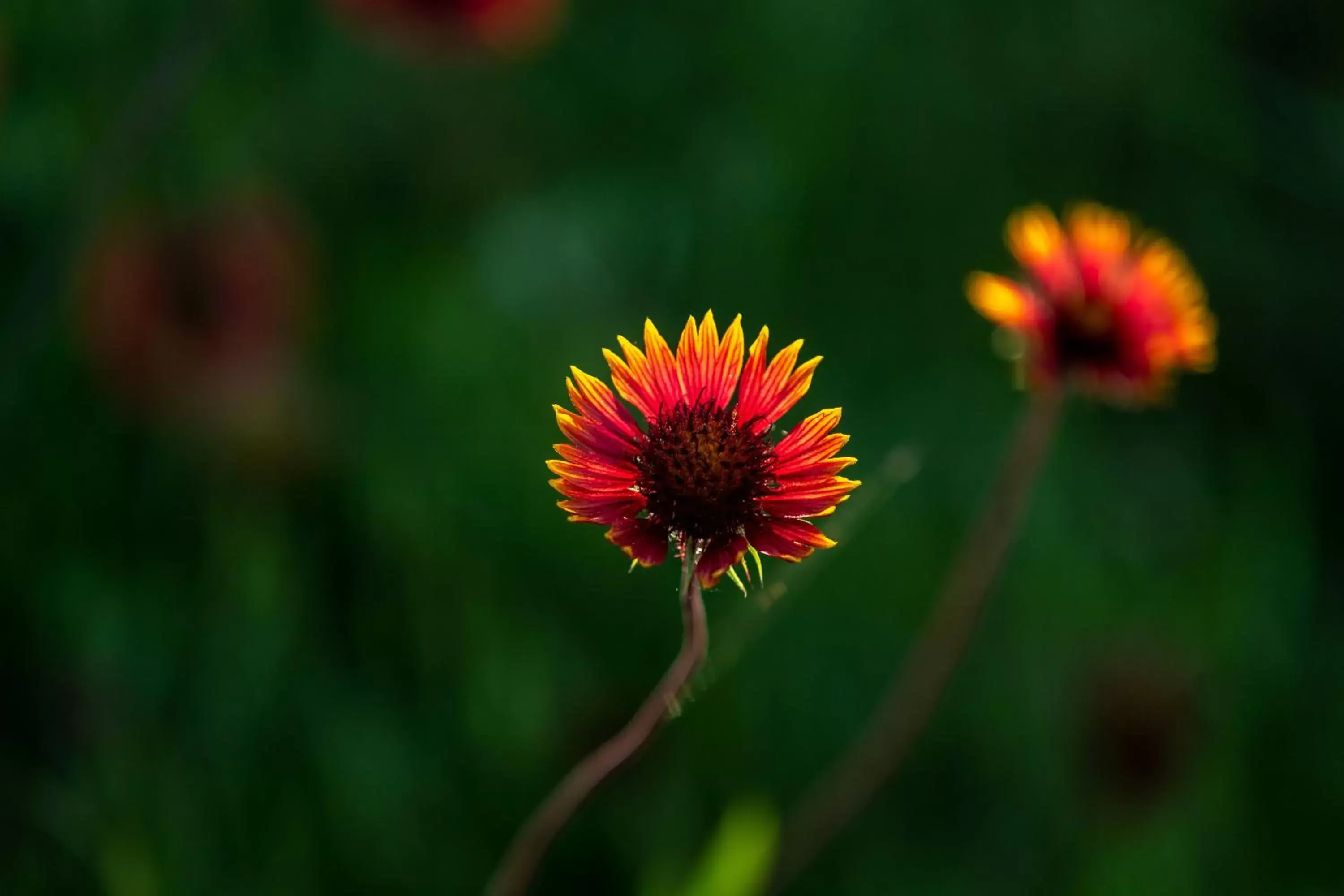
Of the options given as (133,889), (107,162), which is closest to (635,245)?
(107,162)

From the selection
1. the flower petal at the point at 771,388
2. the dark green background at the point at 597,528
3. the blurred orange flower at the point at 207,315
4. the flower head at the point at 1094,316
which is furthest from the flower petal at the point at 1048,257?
the blurred orange flower at the point at 207,315

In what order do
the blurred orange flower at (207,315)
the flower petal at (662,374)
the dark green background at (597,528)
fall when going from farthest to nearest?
the blurred orange flower at (207,315), the dark green background at (597,528), the flower petal at (662,374)

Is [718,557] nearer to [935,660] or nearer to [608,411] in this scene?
[608,411]

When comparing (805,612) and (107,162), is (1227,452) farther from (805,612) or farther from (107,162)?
(107,162)

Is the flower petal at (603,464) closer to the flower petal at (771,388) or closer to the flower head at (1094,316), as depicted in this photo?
the flower petal at (771,388)

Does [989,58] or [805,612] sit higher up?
[989,58]

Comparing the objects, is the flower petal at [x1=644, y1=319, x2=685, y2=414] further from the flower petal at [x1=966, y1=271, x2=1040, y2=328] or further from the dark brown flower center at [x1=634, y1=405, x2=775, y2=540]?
the flower petal at [x1=966, y1=271, x2=1040, y2=328]

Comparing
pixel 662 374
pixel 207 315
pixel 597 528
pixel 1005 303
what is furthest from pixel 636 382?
pixel 207 315

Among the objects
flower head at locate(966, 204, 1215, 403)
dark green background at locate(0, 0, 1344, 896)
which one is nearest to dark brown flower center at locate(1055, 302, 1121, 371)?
flower head at locate(966, 204, 1215, 403)
